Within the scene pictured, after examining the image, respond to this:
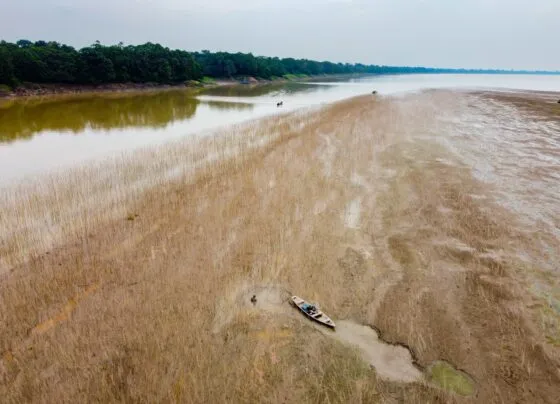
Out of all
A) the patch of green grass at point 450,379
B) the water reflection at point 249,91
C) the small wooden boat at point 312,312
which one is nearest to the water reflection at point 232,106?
the water reflection at point 249,91

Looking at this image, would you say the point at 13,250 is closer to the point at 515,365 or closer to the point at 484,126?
the point at 515,365

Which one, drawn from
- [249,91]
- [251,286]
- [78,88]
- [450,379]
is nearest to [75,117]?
[251,286]

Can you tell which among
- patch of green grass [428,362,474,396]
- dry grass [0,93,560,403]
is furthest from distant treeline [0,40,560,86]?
Answer: patch of green grass [428,362,474,396]

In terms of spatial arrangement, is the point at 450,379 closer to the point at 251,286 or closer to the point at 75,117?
the point at 251,286

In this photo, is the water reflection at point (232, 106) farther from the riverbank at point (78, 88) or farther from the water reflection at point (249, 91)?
the riverbank at point (78, 88)

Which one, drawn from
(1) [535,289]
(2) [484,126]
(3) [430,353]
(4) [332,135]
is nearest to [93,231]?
(3) [430,353]
